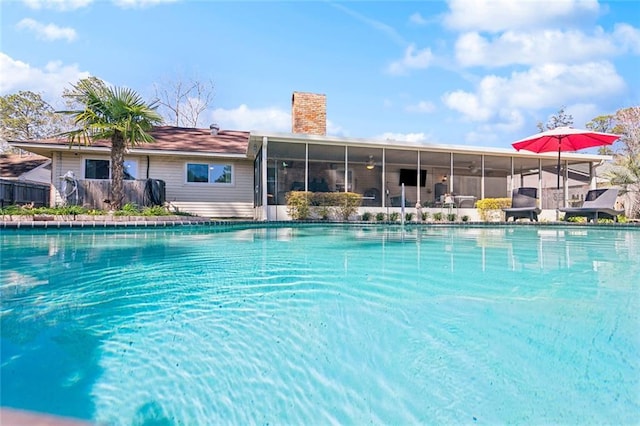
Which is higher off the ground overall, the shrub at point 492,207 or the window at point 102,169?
the window at point 102,169

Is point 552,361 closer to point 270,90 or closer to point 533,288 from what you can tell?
point 533,288

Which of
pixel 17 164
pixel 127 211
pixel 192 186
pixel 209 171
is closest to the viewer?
pixel 127 211

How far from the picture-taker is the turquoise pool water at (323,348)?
1.02 metres

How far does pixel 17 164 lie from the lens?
16.9 meters

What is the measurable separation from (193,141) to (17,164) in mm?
10678

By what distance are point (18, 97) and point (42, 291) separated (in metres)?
28.3

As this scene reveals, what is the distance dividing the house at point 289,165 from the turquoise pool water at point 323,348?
26.4 feet

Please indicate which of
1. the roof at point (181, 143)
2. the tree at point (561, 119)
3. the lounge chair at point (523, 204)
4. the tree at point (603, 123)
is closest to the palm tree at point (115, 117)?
the roof at point (181, 143)

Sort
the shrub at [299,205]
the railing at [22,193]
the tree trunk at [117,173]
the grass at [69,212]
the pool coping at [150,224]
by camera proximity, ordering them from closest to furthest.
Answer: the pool coping at [150,224]
the grass at [69,212]
the tree trunk at [117,173]
the shrub at [299,205]
the railing at [22,193]

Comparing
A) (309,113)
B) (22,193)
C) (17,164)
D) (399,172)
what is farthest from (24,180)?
(399,172)

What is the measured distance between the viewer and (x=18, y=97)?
2238 cm

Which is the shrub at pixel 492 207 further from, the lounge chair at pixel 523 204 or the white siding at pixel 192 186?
the white siding at pixel 192 186

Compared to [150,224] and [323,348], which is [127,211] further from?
[323,348]

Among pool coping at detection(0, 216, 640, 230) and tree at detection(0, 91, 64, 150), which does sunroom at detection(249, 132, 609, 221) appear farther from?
tree at detection(0, 91, 64, 150)
